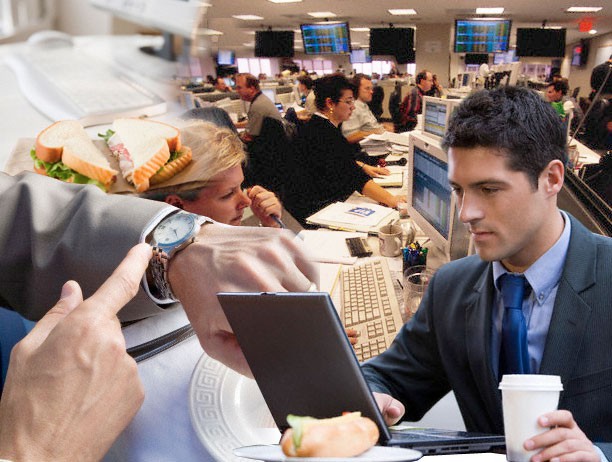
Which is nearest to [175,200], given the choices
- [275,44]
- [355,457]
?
[355,457]

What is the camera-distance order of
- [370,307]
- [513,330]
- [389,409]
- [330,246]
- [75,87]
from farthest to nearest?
[330,246]
[75,87]
[370,307]
[513,330]
[389,409]

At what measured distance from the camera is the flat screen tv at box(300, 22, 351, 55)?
9.38 meters

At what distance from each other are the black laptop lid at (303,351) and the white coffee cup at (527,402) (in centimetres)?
22

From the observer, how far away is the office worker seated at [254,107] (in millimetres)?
3633

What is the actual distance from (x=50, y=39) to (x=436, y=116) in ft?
4.56

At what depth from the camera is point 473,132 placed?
107cm

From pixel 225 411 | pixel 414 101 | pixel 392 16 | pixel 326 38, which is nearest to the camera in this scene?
pixel 225 411

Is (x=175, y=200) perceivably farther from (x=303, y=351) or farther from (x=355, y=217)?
(x=303, y=351)

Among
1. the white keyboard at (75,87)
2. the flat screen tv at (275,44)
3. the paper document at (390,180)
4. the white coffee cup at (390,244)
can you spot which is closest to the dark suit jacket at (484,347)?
the white coffee cup at (390,244)

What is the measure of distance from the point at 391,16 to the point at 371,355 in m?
10.6

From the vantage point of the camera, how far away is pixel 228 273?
53 centimetres

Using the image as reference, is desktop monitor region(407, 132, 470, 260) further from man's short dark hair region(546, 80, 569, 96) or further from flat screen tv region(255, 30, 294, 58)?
flat screen tv region(255, 30, 294, 58)

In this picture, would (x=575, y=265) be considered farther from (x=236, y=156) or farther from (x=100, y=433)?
(x=236, y=156)

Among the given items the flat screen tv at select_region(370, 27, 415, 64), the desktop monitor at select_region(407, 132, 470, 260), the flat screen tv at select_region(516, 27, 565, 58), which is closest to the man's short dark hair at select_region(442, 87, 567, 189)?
the desktop monitor at select_region(407, 132, 470, 260)
